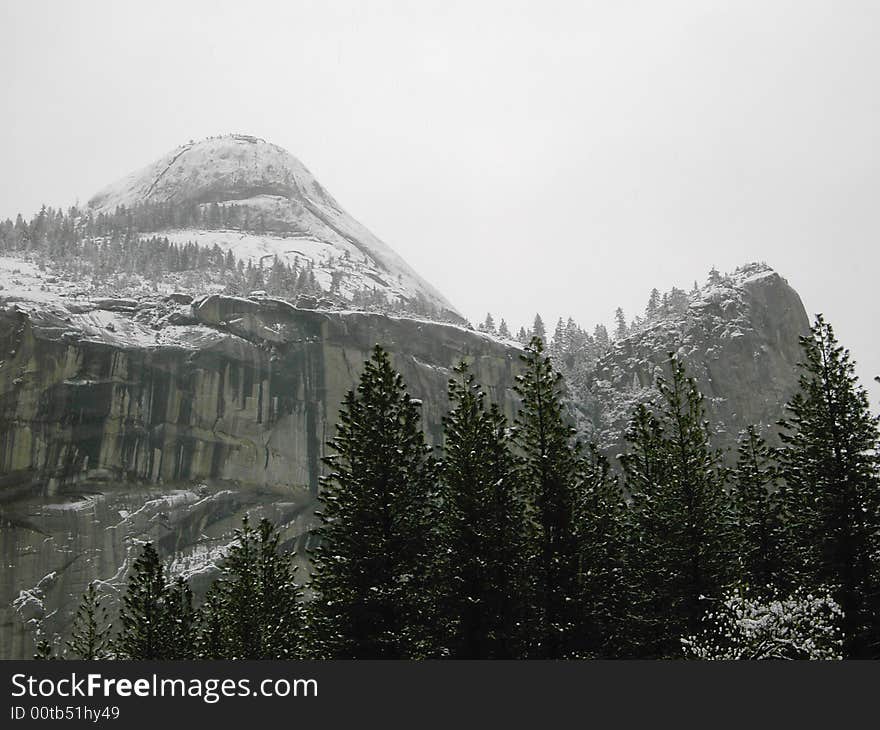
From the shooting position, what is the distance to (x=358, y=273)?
13850cm

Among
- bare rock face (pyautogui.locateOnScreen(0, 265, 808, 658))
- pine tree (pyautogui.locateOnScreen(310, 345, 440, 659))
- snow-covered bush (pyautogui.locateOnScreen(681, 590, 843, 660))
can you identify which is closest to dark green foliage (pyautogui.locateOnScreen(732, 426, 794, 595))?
snow-covered bush (pyautogui.locateOnScreen(681, 590, 843, 660))

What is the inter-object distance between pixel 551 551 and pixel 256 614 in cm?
1360

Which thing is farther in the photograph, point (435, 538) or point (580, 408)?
point (580, 408)

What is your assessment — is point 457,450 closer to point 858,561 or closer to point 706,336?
point 858,561

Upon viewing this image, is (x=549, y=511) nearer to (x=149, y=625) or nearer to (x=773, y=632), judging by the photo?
(x=773, y=632)

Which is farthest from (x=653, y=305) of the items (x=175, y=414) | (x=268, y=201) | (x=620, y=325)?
(x=268, y=201)

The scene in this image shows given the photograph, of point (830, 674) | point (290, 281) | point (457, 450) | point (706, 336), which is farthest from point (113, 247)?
→ point (830, 674)

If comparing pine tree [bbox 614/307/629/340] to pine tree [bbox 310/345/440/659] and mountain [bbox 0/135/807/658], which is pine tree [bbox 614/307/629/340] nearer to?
mountain [bbox 0/135/807/658]

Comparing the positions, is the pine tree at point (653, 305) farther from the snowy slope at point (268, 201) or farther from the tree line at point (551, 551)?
the tree line at point (551, 551)

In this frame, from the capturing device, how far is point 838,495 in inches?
1179

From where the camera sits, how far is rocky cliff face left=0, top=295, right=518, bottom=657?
7519cm

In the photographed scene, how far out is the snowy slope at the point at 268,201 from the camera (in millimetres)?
145625

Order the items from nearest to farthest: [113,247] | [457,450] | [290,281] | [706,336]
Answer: [457,450]
[706,336]
[290,281]
[113,247]

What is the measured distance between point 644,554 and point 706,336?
2865 inches
